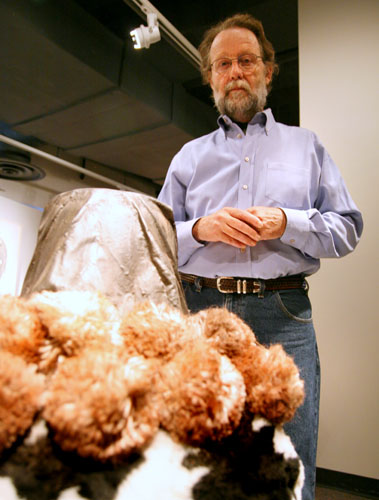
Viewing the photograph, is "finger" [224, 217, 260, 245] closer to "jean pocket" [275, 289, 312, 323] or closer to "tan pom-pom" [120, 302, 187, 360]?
"jean pocket" [275, 289, 312, 323]

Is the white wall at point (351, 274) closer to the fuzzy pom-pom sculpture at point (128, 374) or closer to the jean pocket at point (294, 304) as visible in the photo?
the jean pocket at point (294, 304)

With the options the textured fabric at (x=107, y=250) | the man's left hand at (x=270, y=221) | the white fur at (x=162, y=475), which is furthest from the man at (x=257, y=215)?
the white fur at (x=162, y=475)

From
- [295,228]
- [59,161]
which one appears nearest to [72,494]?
[295,228]

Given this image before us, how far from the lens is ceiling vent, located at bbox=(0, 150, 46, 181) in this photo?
3.54 meters

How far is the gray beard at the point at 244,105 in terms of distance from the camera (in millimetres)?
1099

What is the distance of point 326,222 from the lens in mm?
929

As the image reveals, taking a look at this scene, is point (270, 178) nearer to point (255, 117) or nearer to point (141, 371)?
point (255, 117)

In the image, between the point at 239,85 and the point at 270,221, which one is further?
the point at 239,85

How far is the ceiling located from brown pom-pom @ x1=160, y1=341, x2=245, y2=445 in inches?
97.3

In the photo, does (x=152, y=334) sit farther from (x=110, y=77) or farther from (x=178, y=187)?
(x=110, y=77)

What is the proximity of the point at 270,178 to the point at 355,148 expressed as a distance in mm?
915

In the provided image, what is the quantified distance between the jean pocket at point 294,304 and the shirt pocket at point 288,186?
0.23 metres

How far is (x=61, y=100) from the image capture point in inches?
116

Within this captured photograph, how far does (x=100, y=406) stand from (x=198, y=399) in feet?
0.31
